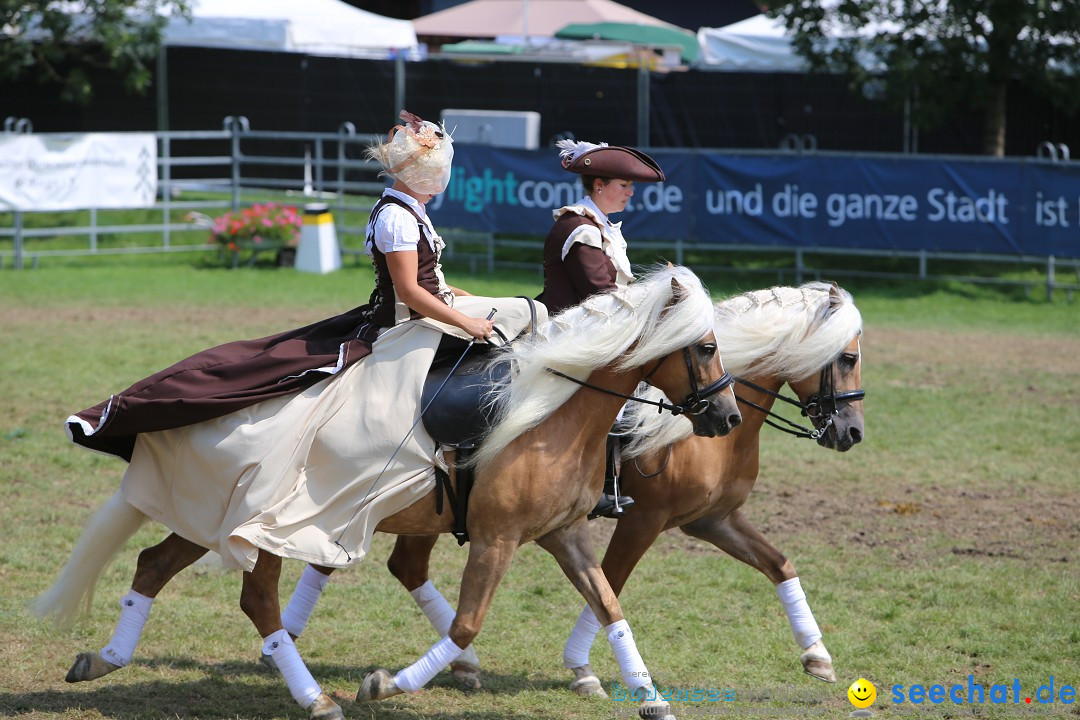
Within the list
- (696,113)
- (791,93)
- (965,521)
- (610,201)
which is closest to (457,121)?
(696,113)

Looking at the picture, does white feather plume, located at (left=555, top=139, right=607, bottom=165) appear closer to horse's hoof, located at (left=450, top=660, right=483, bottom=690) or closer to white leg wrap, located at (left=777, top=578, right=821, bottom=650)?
white leg wrap, located at (left=777, top=578, right=821, bottom=650)

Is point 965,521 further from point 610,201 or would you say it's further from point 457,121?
point 457,121

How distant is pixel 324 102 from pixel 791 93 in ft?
29.2

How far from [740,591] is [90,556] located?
330cm

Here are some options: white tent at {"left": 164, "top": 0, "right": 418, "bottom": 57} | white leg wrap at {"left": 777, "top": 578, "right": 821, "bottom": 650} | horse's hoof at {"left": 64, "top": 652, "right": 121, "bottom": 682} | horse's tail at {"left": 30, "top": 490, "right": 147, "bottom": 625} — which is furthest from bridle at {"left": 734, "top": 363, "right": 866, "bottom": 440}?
white tent at {"left": 164, "top": 0, "right": 418, "bottom": 57}

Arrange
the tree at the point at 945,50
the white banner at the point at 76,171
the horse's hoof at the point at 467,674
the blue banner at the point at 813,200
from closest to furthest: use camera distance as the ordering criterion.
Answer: the horse's hoof at the point at 467,674 < the blue banner at the point at 813,200 < the tree at the point at 945,50 < the white banner at the point at 76,171

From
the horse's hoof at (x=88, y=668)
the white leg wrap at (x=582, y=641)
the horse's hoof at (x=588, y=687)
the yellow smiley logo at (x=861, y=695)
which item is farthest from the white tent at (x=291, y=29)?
the yellow smiley logo at (x=861, y=695)

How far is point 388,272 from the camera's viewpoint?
487 centimetres

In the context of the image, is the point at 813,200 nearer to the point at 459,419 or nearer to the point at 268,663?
the point at 268,663

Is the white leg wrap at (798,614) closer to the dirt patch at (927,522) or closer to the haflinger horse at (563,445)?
the haflinger horse at (563,445)

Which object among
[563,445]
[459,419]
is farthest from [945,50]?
[459,419]

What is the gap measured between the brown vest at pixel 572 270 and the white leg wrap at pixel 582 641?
4.40 feet

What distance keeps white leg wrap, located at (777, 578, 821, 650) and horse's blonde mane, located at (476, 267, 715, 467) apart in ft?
4.78

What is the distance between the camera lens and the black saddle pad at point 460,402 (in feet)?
15.3
